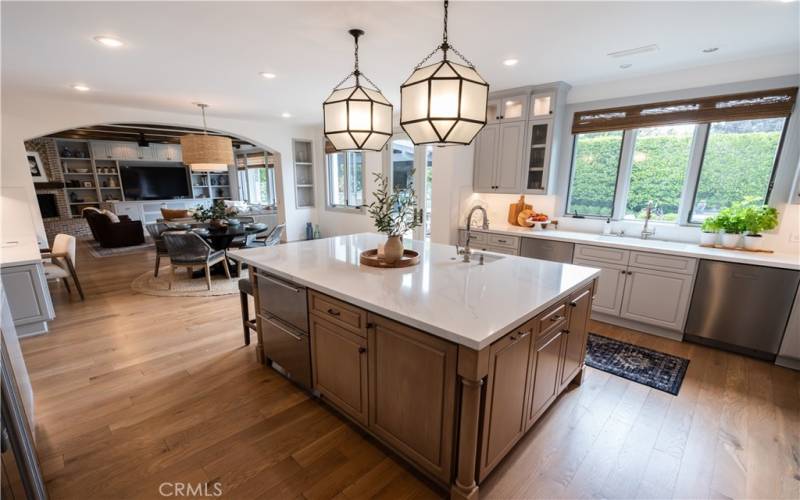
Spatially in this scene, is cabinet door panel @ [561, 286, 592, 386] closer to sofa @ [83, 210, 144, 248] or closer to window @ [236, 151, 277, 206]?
sofa @ [83, 210, 144, 248]

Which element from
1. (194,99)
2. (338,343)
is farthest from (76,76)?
(338,343)

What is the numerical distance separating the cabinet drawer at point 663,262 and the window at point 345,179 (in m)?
4.54

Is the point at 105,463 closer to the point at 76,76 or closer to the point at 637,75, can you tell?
the point at 76,76

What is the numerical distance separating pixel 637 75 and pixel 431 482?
413 centimetres

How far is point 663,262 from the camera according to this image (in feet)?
10.3

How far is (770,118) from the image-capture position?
3020 mm

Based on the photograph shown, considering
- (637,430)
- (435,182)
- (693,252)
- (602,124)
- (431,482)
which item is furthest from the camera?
(435,182)

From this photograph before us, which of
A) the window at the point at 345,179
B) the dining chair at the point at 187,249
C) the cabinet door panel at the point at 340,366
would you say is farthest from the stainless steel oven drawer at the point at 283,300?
the window at the point at 345,179

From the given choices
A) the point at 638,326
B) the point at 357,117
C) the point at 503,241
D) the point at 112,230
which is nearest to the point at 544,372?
the point at 357,117

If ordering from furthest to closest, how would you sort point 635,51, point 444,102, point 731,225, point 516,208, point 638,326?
point 516,208
point 638,326
point 731,225
point 635,51
point 444,102

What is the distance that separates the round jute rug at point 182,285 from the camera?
4391mm

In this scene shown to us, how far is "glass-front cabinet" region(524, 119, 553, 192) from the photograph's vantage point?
12.9 ft

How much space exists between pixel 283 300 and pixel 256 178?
1001 centimetres

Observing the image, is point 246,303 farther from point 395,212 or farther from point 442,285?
point 442,285
